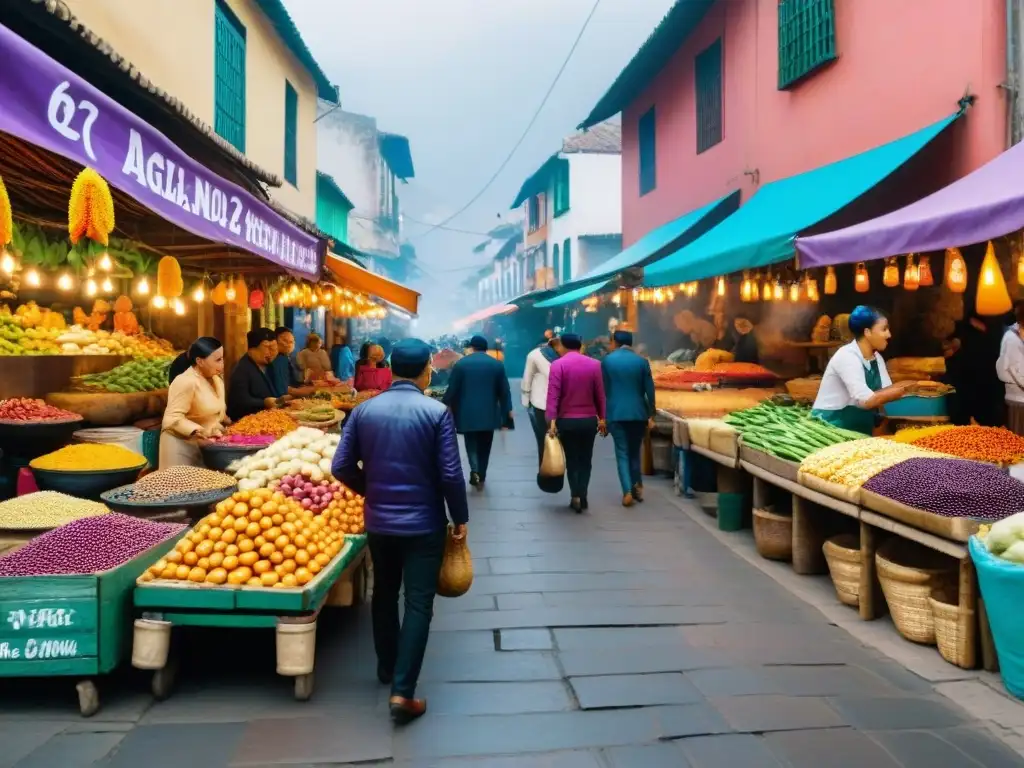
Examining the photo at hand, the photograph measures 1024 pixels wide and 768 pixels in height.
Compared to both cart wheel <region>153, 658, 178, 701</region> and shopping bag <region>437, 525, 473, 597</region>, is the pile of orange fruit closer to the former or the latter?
cart wheel <region>153, 658, 178, 701</region>

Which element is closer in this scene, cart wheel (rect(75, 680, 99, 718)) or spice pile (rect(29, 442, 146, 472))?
cart wheel (rect(75, 680, 99, 718))

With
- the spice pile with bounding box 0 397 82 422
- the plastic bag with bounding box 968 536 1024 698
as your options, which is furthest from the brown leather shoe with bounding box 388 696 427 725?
the spice pile with bounding box 0 397 82 422

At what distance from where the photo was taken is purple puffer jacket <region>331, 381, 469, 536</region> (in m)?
4.03

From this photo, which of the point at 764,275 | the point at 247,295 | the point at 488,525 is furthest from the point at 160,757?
the point at 764,275

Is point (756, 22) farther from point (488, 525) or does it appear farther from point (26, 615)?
point (26, 615)

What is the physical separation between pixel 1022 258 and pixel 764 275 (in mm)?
4926

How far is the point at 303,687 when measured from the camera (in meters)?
4.16

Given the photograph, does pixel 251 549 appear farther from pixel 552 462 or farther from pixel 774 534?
pixel 774 534

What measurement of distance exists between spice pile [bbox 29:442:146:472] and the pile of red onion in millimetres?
1326

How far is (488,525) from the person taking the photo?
8312 millimetres

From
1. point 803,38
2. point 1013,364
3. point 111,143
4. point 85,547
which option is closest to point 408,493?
point 85,547

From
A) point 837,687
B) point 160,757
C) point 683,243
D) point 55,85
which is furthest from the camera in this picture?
point 683,243

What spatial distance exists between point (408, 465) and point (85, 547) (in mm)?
1860

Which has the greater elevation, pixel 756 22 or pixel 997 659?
pixel 756 22
